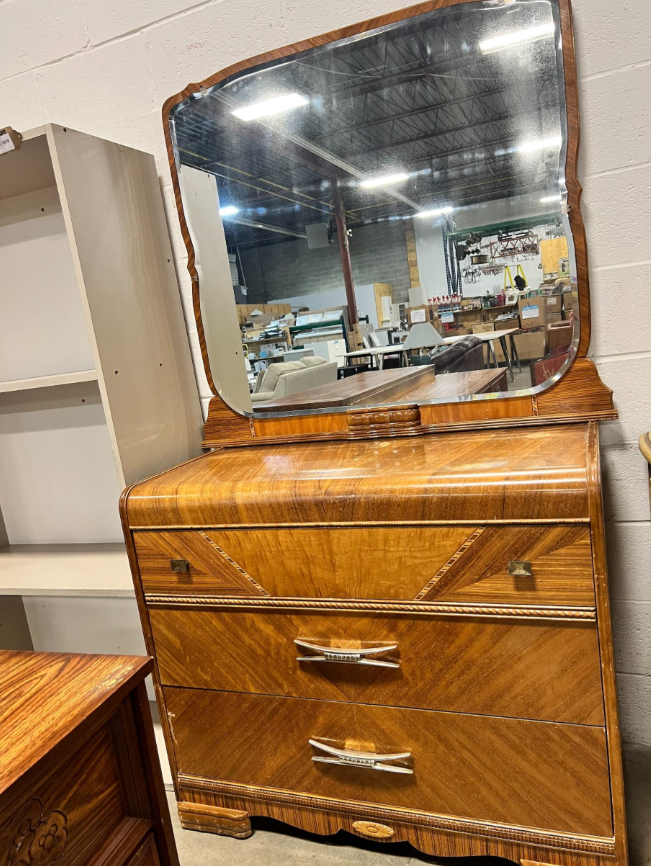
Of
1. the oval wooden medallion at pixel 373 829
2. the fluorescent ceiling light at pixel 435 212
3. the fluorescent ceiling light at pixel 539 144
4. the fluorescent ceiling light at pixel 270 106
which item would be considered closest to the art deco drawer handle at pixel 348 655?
the oval wooden medallion at pixel 373 829

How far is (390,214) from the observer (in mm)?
1519

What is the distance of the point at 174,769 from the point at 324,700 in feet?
1.56

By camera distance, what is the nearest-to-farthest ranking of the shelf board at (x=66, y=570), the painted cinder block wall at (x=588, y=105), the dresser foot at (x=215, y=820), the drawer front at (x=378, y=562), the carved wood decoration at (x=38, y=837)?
the carved wood decoration at (x=38, y=837)
the drawer front at (x=378, y=562)
the painted cinder block wall at (x=588, y=105)
the dresser foot at (x=215, y=820)
the shelf board at (x=66, y=570)

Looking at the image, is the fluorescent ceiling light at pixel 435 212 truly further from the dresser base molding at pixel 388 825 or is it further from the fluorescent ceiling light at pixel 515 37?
the dresser base molding at pixel 388 825

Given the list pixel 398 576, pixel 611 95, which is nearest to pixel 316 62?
pixel 611 95

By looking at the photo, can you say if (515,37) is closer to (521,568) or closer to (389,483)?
(389,483)

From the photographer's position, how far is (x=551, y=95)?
1378mm

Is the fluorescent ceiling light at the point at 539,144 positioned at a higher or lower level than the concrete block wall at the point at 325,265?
higher

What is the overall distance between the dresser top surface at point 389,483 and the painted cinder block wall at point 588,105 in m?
0.27

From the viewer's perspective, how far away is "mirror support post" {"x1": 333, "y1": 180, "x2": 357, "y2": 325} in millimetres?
1555

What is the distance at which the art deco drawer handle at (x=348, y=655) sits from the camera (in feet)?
4.16

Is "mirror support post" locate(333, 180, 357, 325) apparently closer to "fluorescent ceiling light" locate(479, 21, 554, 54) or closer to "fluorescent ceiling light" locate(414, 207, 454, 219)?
"fluorescent ceiling light" locate(414, 207, 454, 219)

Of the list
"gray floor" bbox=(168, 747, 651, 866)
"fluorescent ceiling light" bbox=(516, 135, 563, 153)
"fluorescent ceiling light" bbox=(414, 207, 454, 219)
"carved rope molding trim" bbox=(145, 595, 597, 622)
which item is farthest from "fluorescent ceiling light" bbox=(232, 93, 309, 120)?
"gray floor" bbox=(168, 747, 651, 866)

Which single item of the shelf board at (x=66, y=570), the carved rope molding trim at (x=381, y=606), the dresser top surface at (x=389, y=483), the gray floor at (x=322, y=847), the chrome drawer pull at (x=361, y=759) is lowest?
the gray floor at (x=322, y=847)
